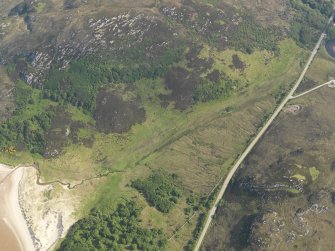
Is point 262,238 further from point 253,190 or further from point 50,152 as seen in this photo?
point 50,152

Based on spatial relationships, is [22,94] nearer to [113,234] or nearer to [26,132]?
[26,132]

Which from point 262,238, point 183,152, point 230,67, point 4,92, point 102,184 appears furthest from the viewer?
point 230,67

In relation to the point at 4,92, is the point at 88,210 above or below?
below

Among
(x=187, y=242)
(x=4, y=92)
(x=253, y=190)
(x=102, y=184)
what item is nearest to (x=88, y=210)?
(x=102, y=184)

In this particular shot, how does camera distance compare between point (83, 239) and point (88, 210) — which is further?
point (88, 210)

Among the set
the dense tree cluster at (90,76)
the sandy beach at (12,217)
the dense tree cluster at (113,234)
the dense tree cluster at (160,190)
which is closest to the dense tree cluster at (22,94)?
the dense tree cluster at (90,76)

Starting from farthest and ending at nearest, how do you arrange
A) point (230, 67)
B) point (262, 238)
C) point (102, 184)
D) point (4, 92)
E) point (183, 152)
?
point (230, 67)
point (4, 92)
point (183, 152)
point (102, 184)
point (262, 238)
